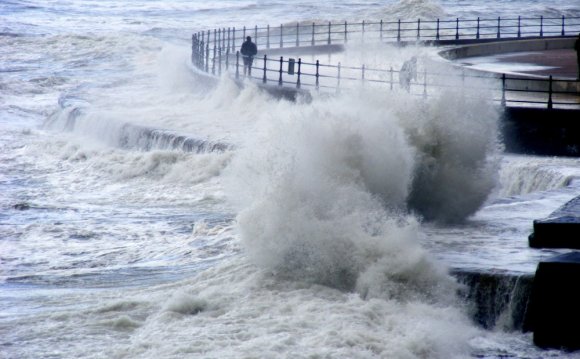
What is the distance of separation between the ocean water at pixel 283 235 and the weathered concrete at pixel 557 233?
17 cm

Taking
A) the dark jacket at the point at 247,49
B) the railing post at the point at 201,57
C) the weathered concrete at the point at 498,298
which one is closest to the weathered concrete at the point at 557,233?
the weathered concrete at the point at 498,298

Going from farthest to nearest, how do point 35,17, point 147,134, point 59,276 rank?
point 35,17 < point 147,134 < point 59,276

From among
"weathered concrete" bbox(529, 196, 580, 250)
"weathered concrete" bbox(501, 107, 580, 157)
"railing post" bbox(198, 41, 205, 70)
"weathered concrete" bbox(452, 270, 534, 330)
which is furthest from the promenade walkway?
"weathered concrete" bbox(452, 270, 534, 330)

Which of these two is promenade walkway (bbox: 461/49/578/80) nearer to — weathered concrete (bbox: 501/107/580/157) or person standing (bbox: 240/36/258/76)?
weathered concrete (bbox: 501/107/580/157)

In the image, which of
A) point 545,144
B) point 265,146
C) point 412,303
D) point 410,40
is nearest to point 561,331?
point 412,303

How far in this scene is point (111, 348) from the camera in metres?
10.2

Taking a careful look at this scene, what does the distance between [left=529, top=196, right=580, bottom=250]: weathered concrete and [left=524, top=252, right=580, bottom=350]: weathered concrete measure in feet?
5.21

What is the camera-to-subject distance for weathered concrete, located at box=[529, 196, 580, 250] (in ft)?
38.1

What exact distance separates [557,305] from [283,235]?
353 centimetres

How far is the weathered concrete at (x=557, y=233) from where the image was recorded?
11.6 m

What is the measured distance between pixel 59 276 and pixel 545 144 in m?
8.68

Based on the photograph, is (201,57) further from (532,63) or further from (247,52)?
(532,63)

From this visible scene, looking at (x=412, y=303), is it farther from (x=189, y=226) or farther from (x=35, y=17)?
(x=35, y=17)

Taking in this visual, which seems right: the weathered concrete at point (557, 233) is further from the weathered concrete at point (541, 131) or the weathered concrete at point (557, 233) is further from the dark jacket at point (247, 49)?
the dark jacket at point (247, 49)
